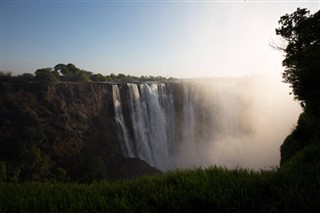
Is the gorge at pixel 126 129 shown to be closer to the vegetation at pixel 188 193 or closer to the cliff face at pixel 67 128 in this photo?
the cliff face at pixel 67 128

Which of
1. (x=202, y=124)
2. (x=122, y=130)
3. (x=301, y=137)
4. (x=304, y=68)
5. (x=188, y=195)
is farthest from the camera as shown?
(x=202, y=124)

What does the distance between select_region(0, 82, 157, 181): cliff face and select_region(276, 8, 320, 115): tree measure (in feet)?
81.0

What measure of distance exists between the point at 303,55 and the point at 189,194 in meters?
10.2

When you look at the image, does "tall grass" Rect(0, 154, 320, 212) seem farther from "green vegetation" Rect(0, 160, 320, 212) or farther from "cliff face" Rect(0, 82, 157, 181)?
"cliff face" Rect(0, 82, 157, 181)

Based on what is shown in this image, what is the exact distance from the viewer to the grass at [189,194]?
4.96m

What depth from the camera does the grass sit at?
4.96m

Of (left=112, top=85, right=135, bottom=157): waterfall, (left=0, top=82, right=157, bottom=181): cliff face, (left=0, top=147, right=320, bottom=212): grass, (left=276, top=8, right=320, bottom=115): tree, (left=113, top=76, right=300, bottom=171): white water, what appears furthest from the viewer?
(left=113, top=76, right=300, bottom=171): white water

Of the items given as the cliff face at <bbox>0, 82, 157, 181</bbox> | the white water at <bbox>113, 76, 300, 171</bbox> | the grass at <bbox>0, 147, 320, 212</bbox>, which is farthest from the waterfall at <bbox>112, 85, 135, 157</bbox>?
the grass at <bbox>0, 147, 320, 212</bbox>

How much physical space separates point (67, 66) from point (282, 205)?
6259 centimetres

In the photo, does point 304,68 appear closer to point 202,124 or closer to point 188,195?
point 188,195

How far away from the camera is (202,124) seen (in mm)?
48688

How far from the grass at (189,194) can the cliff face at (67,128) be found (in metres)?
25.5

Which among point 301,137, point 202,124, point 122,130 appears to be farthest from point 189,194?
point 202,124

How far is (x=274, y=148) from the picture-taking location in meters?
49.3
